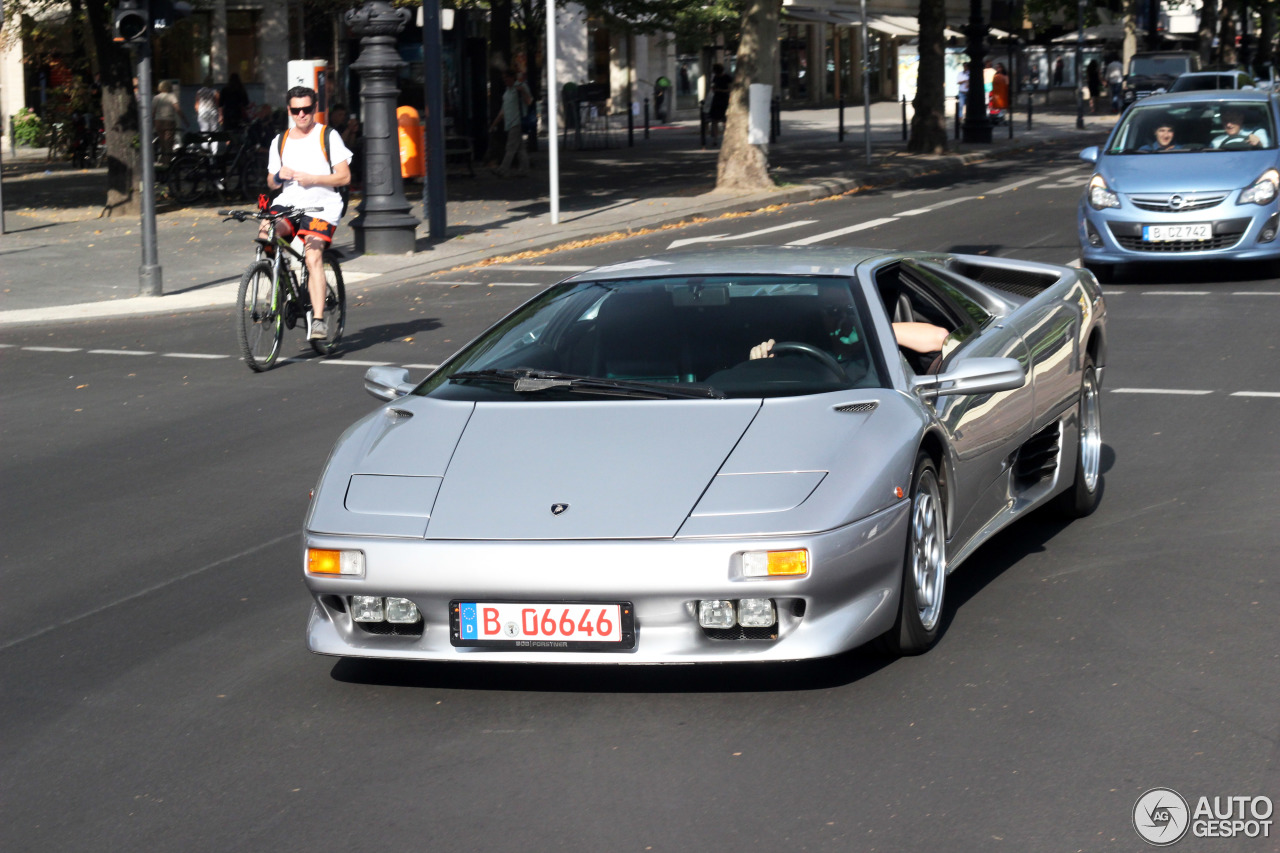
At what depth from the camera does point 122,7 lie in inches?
632

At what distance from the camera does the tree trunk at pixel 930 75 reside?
33.4 meters

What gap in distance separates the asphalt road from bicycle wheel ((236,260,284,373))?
11.1ft

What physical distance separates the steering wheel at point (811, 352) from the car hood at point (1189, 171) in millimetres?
10470

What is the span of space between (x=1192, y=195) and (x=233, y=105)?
24052mm

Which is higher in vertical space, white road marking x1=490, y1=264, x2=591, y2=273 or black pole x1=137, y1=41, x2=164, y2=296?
black pole x1=137, y1=41, x2=164, y2=296

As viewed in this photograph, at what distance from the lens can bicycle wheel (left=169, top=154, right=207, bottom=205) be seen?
26094 mm

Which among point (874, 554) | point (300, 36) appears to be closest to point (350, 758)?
point (874, 554)

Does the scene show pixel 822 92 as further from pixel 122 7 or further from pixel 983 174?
pixel 122 7

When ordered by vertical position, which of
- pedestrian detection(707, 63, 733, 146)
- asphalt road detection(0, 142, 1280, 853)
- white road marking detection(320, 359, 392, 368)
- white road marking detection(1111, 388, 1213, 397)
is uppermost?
pedestrian detection(707, 63, 733, 146)

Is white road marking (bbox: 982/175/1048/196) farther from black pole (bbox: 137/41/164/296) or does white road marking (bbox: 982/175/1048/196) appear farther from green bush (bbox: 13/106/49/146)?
green bush (bbox: 13/106/49/146)

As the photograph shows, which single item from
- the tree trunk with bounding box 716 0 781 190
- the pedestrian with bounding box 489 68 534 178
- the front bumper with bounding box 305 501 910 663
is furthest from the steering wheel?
the pedestrian with bounding box 489 68 534 178

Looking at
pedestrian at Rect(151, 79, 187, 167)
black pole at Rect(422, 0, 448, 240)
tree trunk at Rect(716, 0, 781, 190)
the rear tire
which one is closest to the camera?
the rear tire

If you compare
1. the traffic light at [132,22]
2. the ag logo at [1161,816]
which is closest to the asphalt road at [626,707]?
the ag logo at [1161,816]

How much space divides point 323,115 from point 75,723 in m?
21.7
